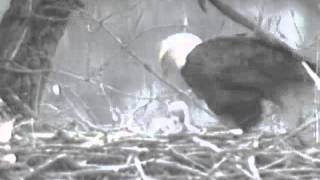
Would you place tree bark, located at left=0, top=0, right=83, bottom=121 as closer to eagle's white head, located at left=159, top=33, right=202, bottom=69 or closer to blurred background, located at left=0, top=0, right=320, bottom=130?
blurred background, located at left=0, top=0, right=320, bottom=130

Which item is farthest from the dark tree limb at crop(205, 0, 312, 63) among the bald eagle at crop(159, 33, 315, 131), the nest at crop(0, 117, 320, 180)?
the nest at crop(0, 117, 320, 180)

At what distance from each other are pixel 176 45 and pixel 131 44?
0.07 meters

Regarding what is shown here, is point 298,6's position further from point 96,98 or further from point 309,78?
point 96,98

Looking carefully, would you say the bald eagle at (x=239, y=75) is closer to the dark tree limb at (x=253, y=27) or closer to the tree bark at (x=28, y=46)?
the dark tree limb at (x=253, y=27)

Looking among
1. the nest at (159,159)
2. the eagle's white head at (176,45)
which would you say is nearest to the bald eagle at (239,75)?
the eagle's white head at (176,45)

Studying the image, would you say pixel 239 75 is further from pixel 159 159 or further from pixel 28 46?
pixel 28 46

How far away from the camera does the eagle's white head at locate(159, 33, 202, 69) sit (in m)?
1.33

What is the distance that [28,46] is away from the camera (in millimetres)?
1381

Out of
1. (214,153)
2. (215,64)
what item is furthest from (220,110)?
(214,153)

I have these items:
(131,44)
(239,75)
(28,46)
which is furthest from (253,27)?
(28,46)

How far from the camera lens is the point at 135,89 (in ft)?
4.33

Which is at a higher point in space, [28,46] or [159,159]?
[28,46]

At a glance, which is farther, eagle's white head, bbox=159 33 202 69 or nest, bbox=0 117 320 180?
eagle's white head, bbox=159 33 202 69

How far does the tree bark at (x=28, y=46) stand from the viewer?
4.42 feet
